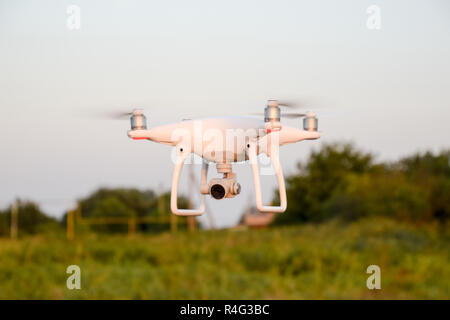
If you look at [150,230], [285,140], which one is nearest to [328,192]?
[150,230]

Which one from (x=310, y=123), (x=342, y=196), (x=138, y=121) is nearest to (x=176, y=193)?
(x=138, y=121)

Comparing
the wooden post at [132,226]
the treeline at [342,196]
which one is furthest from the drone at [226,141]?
the wooden post at [132,226]

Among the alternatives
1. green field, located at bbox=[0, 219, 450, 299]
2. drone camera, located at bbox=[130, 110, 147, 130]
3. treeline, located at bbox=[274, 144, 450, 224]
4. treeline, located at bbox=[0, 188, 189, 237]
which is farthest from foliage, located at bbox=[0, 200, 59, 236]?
drone camera, located at bbox=[130, 110, 147, 130]

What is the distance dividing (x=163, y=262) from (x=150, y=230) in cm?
834

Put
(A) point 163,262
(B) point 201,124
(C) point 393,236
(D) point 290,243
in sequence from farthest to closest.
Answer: (C) point 393,236 < (D) point 290,243 < (A) point 163,262 < (B) point 201,124

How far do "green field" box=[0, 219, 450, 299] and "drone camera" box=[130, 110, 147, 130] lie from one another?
25.9 ft

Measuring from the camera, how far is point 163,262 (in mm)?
13344

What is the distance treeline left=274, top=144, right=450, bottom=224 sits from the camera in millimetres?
18844

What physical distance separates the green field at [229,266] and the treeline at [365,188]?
2709mm

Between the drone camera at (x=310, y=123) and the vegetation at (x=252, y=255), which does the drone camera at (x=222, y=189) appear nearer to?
the drone camera at (x=310, y=123)

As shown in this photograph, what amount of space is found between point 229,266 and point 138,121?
1160 cm

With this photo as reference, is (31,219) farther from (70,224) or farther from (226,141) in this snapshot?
(226,141)

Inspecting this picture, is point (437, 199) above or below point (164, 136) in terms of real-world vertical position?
below

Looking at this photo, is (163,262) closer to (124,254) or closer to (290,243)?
(124,254)
